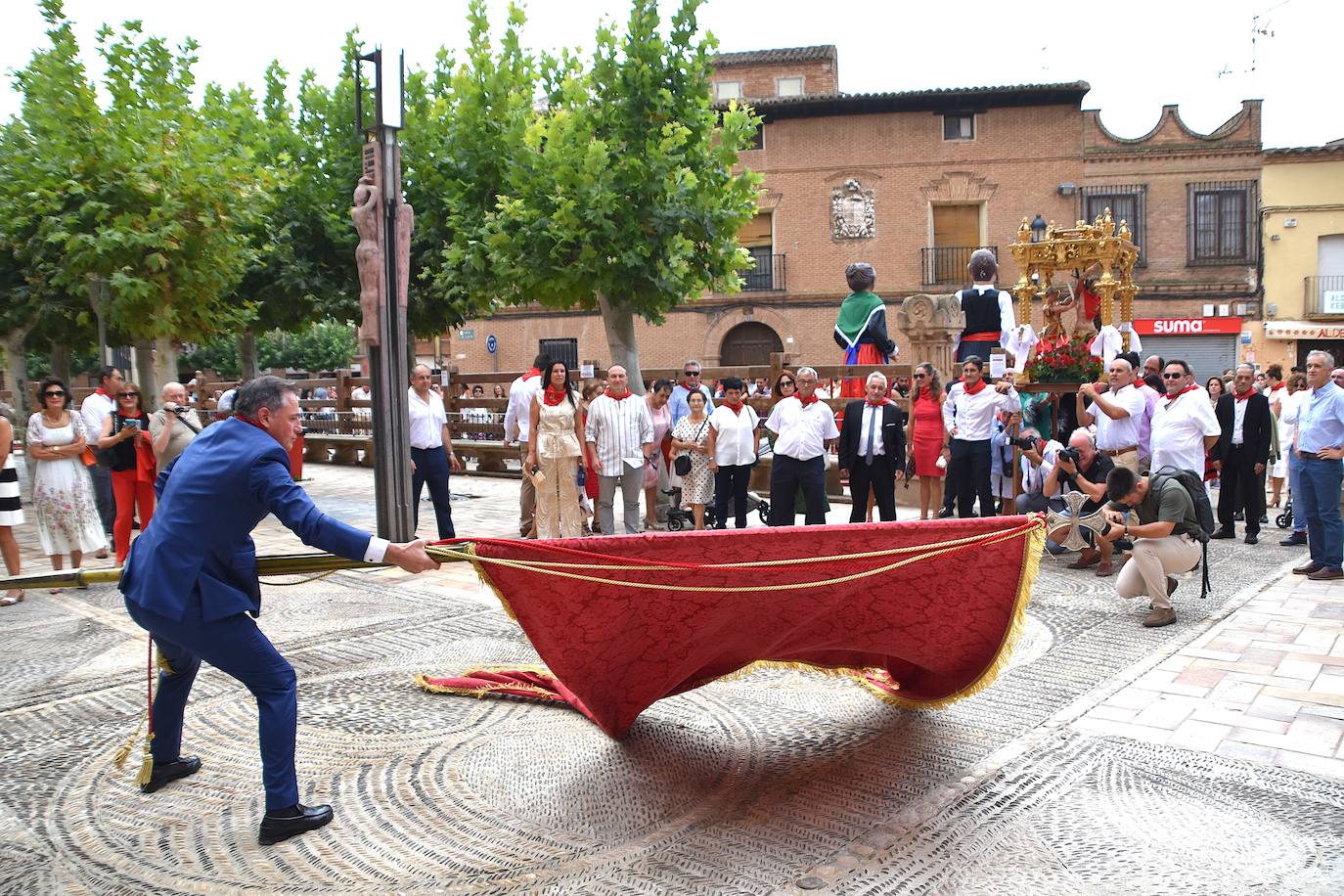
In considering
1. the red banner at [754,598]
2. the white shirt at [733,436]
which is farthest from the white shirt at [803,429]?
the red banner at [754,598]

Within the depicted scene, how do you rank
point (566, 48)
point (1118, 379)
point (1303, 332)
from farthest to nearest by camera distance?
1. point (1303, 332)
2. point (566, 48)
3. point (1118, 379)

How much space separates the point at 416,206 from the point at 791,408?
8284 millimetres

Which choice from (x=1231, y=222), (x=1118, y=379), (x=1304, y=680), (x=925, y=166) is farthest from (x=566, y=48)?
(x=1231, y=222)

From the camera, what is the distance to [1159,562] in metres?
6.69

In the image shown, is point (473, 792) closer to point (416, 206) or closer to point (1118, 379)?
point (1118, 379)

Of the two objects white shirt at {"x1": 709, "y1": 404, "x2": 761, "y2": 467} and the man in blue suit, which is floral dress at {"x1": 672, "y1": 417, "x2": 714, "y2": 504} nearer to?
white shirt at {"x1": 709, "y1": 404, "x2": 761, "y2": 467}

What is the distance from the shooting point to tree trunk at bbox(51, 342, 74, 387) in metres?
17.4

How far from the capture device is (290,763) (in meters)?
3.75

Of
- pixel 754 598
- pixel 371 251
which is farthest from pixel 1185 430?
pixel 371 251

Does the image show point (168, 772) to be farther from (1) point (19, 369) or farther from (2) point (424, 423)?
(1) point (19, 369)

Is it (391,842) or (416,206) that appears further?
(416,206)

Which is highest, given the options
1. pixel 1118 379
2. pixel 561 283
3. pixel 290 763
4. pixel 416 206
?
pixel 416 206

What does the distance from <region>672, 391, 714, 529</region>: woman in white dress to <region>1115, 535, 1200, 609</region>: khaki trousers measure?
4.24 meters

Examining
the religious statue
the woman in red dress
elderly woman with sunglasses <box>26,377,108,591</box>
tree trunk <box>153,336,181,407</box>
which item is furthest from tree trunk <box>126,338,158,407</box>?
the woman in red dress
